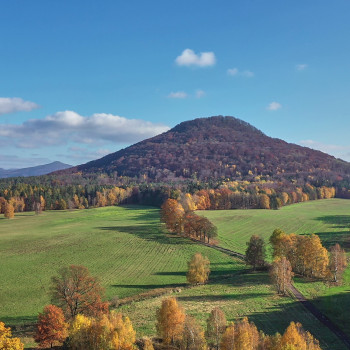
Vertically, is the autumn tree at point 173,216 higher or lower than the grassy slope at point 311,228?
higher

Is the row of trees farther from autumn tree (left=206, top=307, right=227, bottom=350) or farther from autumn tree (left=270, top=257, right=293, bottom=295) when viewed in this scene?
autumn tree (left=206, top=307, right=227, bottom=350)

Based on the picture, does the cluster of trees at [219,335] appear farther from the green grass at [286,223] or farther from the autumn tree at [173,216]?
the autumn tree at [173,216]

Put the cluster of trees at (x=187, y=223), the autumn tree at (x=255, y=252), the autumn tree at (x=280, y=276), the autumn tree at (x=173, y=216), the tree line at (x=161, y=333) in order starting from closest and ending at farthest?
the tree line at (x=161, y=333) < the autumn tree at (x=280, y=276) < the autumn tree at (x=255, y=252) < the cluster of trees at (x=187, y=223) < the autumn tree at (x=173, y=216)

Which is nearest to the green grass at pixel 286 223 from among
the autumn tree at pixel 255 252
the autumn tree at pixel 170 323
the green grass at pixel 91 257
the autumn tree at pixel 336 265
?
the autumn tree at pixel 255 252

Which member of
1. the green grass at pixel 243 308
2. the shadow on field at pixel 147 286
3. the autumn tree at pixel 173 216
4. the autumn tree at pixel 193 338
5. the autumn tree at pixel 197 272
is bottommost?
the shadow on field at pixel 147 286

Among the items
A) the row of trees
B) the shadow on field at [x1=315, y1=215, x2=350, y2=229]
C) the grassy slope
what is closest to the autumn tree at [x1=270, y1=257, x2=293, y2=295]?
the row of trees

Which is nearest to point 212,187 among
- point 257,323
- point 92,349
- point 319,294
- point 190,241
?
point 190,241

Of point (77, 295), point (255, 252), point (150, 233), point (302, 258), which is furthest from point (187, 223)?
point (77, 295)
